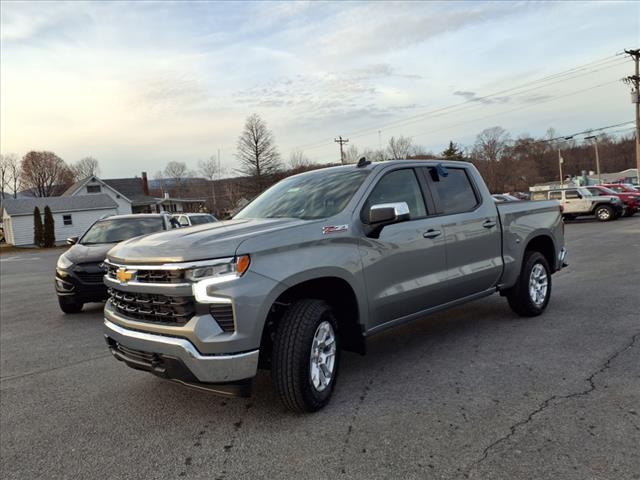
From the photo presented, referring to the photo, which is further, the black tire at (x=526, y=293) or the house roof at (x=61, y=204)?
the house roof at (x=61, y=204)

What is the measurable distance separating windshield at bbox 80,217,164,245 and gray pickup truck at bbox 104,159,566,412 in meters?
4.61

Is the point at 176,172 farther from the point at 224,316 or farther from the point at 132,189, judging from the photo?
the point at 224,316

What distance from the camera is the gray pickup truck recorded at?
325cm

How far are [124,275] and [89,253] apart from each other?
476 centimetres

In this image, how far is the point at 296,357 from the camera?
3.41 m

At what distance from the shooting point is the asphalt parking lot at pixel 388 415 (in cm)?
295

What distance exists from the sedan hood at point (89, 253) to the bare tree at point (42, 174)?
297 feet


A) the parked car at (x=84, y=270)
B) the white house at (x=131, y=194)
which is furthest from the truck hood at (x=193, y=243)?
the white house at (x=131, y=194)

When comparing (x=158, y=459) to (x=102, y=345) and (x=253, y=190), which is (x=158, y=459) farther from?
(x=253, y=190)

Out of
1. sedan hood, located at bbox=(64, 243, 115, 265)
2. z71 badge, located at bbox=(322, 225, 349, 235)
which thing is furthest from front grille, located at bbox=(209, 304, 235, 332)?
sedan hood, located at bbox=(64, 243, 115, 265)

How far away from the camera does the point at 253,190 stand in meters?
55.0

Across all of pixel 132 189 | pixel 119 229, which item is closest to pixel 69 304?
pixel 119 229

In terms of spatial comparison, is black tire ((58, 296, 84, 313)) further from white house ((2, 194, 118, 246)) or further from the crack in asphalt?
white house ((2, 194, 118, 246))

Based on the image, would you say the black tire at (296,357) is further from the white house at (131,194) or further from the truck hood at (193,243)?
the white house at (131,194)
